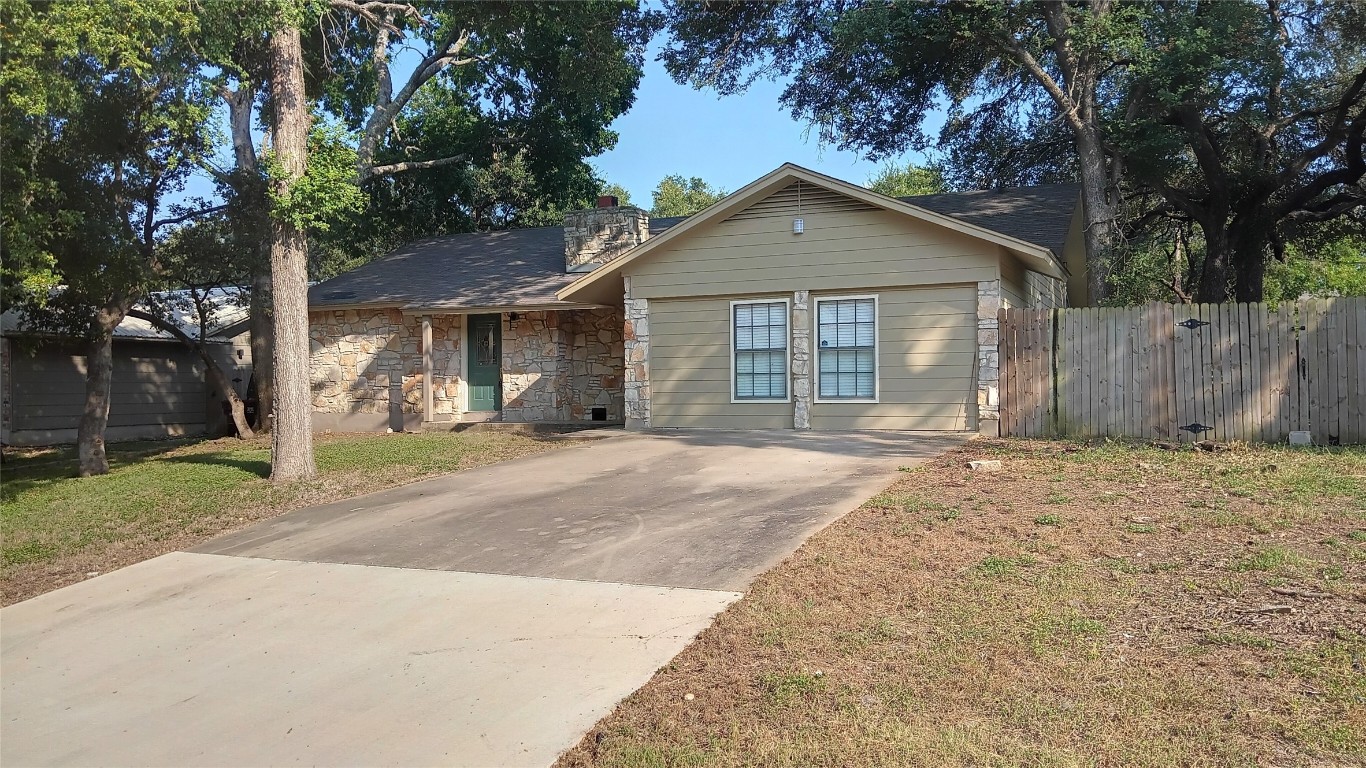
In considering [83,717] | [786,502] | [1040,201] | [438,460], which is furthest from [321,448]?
[1040,201]

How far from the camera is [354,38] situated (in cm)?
2067

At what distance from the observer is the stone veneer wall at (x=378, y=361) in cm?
1859

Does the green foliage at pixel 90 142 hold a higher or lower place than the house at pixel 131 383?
higher

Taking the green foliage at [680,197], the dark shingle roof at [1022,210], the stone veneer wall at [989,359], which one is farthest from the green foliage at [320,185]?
the green foliage at [680,197]

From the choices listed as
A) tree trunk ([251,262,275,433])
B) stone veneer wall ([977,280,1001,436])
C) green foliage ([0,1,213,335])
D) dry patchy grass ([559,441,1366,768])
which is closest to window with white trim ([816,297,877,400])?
stone veneer wall ([977,280,1001,436])

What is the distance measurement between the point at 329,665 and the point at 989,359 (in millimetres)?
10349

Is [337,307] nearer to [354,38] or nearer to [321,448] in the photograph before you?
[321,448]

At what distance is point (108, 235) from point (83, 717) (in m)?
8.99

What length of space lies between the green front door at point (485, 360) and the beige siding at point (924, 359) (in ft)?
25.3

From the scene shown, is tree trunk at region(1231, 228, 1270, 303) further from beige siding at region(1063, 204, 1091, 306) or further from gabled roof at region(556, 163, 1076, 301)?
gabled roof at region(556, 163, 1076, 301)

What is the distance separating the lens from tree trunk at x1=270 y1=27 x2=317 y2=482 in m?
11.4

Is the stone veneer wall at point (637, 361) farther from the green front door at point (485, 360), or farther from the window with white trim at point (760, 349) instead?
the green front door at point (485, 360)

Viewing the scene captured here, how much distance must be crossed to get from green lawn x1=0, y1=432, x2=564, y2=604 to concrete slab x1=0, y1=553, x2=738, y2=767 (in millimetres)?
1196

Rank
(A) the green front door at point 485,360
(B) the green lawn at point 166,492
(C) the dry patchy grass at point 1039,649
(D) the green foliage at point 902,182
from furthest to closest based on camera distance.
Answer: (D) the green foliage at point 902,182 < (A) the green front door at point 485,360 < (B) the green lawn at point 166,492 < (C) the dry patchy grass at point 1039,649
